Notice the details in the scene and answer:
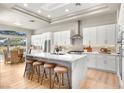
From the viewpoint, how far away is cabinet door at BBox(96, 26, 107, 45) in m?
4.94

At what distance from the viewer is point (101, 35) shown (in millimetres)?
5027

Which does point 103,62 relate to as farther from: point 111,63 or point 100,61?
point 111,63

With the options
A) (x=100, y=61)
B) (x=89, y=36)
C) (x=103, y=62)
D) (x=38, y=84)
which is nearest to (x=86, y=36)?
(x=89, y=36)

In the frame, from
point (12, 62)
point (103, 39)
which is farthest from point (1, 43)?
point (103, 39)

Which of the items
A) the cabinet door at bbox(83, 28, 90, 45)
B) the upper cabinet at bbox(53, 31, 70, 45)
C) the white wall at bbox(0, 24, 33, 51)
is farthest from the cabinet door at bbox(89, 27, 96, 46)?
the white wall at bbox(0, 24, 33, 51)

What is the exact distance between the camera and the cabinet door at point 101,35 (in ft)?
16.2

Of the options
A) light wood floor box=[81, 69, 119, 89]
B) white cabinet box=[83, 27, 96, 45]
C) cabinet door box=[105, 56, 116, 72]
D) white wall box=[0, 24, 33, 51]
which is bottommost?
light wood floor box=[81, 69, 119, 89]

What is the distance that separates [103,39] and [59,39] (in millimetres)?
2950

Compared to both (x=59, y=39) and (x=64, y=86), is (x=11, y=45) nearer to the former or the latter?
(x=59, y=39)

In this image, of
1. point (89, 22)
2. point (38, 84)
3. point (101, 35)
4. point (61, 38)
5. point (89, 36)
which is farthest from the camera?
point (61, 38)

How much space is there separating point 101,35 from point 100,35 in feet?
0.17

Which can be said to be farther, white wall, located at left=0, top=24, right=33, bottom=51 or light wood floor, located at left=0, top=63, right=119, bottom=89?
white wall, located at left=0, top=24, right=33, bottom=51

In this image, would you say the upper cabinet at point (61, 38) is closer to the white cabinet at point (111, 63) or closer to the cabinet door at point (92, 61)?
the cabinet door at point (92, 61)

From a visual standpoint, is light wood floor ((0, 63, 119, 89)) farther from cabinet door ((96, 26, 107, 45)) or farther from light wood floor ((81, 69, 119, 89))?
cabinet door ((96, 26, 107, 45))
